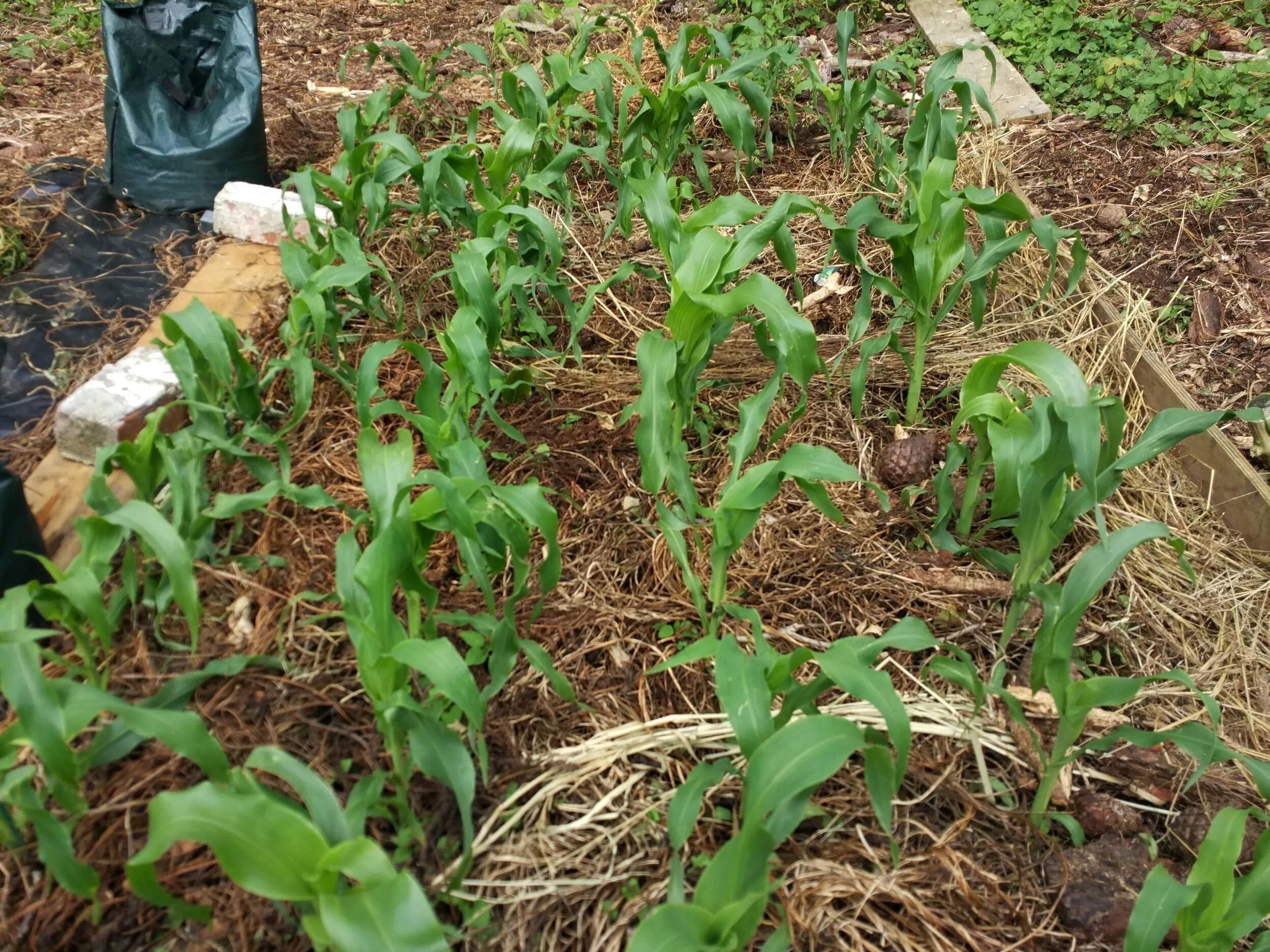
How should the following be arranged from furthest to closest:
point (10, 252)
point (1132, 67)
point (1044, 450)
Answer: point (1132, 67), point (10, 252), point (1044, 450)

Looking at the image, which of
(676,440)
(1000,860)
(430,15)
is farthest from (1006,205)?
Answer: (430,15)

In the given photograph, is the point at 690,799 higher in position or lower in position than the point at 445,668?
lower

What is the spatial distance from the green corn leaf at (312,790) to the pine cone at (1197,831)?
129 centimetres

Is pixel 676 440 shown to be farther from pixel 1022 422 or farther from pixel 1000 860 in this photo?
pixel 1000 860

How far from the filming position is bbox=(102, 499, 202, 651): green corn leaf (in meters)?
1.55

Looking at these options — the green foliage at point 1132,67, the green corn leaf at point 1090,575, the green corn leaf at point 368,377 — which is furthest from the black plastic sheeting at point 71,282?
the green foliage at point 1132,67

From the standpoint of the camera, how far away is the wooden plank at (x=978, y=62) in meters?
3.67

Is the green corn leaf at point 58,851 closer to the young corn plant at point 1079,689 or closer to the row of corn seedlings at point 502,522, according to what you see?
the row of corn seedlings at point 502,522

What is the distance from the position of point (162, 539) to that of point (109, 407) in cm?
79

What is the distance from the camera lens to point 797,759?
1309mm

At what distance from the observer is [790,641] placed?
6.23ft

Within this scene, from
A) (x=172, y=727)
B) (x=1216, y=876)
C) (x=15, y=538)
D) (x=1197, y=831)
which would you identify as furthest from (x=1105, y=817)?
(x=15, y=538)

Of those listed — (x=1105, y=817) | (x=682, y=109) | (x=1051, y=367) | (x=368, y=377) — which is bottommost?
(x=1105, y=817)

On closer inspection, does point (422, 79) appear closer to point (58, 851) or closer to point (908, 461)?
point (908, 461)
